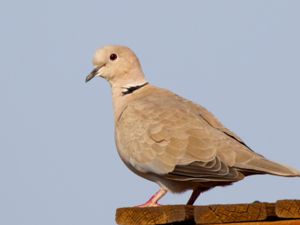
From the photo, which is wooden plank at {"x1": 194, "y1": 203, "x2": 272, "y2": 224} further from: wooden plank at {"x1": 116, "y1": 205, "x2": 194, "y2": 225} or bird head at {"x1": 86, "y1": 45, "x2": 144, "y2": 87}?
bird head at {"x1": 86, "y1": 45, "x2": 144, "y2": 87}

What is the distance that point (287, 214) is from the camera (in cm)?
455

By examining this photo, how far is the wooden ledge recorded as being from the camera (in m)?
4.55

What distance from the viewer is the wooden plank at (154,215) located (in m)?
4.72

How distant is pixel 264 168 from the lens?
19.2 ft

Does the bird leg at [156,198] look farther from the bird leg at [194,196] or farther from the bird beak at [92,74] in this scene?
the bird beak at [92,74]

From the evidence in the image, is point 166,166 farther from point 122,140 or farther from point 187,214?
point 187,214

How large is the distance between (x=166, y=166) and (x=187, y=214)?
164 centimetres

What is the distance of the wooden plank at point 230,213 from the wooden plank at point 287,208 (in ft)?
0.29

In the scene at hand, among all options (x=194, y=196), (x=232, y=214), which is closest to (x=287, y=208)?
(x=232, y=214)

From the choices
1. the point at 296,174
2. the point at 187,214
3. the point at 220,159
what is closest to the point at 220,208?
the point at 187,214

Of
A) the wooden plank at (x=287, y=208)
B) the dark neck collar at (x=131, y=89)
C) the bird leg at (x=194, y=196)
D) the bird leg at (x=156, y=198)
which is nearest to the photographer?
the wooden plank at (x=287, y=208)

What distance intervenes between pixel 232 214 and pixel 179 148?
1.76 m

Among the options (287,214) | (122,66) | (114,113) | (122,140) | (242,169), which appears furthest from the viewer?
(122,66)

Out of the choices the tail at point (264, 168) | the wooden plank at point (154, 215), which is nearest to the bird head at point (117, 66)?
the tail at point (264, 168)
